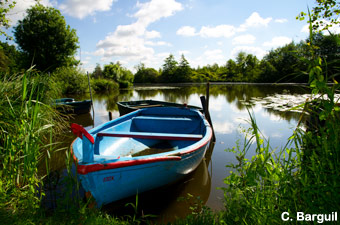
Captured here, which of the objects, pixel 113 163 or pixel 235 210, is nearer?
pixel 235 210

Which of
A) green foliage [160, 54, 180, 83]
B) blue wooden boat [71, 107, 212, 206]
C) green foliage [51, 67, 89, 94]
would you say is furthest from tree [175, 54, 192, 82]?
blue wooden boat [71, 107, 212, 206]

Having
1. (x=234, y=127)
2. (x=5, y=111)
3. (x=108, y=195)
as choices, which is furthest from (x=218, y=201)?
(x=234, y=127)

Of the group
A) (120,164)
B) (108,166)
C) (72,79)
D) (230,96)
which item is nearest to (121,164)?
(120,164)

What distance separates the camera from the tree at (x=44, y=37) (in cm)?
1828

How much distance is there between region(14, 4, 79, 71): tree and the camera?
18281mm

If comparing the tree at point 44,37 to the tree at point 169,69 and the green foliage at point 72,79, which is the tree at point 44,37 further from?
the tree at point 169,69

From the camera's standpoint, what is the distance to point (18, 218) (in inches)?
76.3

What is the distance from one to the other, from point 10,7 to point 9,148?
676cm

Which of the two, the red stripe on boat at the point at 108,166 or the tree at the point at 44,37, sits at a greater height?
the tree at the point at 44,37

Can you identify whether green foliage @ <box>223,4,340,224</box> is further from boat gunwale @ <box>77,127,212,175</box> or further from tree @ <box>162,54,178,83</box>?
tree @ <box>162,54,178,83</box>

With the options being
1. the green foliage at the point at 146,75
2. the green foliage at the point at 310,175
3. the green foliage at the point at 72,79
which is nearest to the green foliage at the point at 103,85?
the green foliage at the point at 72,79

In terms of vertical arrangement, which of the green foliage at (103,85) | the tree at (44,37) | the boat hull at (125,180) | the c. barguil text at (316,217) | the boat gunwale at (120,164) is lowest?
the boat hull at (125,180)

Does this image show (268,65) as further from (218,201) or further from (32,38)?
(218,201)

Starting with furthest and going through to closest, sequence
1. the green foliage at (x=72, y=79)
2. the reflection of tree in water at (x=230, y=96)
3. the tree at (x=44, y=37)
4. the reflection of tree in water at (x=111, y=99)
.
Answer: the green foliage at (x=72, y=79) < the tree at (x=44, y=37) < the reflection of tree in water at (x=111, y=99) < the reflection of tree in water at (x=230, y=96)
